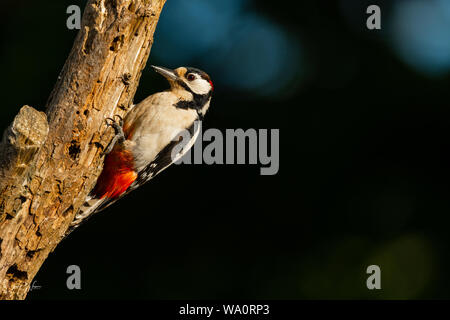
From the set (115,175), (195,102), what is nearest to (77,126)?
(115,175)

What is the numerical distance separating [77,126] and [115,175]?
73cm

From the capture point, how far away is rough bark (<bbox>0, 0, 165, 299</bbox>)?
245 centimetres

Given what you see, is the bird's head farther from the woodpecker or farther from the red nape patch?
the red nape patch

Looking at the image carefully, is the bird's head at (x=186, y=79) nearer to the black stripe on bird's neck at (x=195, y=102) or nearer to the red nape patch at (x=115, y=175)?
the black stripe on bird's neck at (x=195, y=102)

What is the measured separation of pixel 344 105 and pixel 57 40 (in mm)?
2582

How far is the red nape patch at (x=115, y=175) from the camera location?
3158 millimetres

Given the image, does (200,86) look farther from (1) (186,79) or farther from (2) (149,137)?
(2) (149,137)

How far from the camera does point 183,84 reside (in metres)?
3.63

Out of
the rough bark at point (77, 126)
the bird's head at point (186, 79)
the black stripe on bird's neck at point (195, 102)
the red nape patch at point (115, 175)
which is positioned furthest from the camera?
the bird's head at point (186, 79)

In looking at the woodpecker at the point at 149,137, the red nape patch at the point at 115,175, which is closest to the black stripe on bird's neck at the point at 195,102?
the woodpecker at the point at 149,137

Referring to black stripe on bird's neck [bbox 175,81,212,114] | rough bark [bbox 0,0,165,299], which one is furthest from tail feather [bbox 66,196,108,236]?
black stripe on bird's neck [bbox 175,81,212,114]

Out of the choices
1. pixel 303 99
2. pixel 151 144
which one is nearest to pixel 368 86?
pixel 303 99

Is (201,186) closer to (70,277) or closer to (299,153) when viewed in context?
(299,153)

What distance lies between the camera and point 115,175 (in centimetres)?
326
